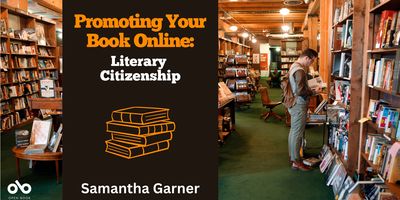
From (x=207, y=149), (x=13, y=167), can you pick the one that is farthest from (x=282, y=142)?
(x=207, y=149)

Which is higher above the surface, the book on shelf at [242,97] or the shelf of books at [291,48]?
the shelf of books at [291,48]

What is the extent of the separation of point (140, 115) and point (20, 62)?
7994mm

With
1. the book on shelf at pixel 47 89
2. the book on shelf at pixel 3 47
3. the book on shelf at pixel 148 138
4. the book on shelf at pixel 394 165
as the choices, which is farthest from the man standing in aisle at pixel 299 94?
the book on shelf at pixel 3 47

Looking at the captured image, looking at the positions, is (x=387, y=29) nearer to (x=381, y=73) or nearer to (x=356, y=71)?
(x=381, y=73)

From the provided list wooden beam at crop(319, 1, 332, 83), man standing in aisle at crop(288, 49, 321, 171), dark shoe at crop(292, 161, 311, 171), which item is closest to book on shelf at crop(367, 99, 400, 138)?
man standing in aisle at crop(288, 49, 321, 171)

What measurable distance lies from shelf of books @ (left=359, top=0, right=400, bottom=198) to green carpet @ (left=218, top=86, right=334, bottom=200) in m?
0.92

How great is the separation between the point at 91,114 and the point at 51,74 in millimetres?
9579

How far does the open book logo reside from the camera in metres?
4.21

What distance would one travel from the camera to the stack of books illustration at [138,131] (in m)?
1.63

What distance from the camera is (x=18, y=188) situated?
429cm

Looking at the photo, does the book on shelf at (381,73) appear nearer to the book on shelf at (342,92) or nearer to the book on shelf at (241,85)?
the book on shelf at (342,92)

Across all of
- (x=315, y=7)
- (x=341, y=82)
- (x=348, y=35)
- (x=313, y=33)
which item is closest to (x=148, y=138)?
(x=348, y=35)

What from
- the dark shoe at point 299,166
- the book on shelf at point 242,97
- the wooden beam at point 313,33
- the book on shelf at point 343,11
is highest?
the wooden beam at point 313,33

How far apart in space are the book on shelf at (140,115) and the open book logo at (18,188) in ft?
10.4
